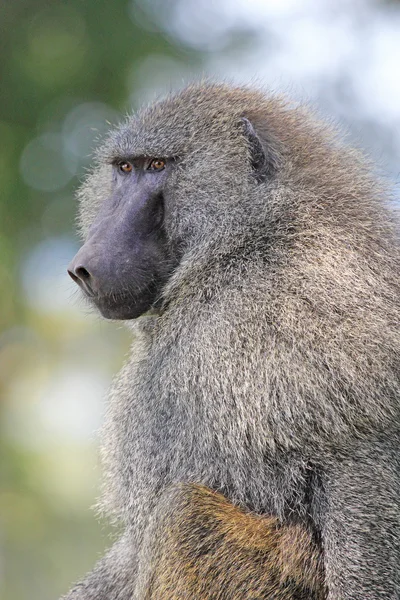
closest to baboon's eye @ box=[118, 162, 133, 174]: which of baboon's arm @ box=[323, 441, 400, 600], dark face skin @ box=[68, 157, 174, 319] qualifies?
dark face skin @ box=[68, 157, 174, 319]

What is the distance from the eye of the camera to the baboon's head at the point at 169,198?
11.6 ft

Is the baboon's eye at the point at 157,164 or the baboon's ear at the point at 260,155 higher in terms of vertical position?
the baboon's eye at the point at 157,164

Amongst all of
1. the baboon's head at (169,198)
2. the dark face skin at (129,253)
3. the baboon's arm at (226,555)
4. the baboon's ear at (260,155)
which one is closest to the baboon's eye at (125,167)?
the baboon's head at (169,198)

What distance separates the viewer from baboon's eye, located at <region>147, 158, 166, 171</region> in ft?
12.4

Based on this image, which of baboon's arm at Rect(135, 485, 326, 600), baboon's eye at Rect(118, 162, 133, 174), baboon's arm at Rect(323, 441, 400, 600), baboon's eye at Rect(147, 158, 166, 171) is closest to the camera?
baboon's arm at Rect(323, 441, 400, 600)

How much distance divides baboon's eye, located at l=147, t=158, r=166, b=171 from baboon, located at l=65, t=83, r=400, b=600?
0.03ft

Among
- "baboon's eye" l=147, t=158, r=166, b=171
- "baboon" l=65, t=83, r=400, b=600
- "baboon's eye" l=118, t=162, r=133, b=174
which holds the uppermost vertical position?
"baboon's eye" l=118, t=162, r=133, b=174

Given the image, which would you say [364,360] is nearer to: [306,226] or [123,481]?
[306,226]

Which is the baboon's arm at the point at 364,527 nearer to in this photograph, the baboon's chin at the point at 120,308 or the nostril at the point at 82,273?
the baboon's chin at the point at 120,308

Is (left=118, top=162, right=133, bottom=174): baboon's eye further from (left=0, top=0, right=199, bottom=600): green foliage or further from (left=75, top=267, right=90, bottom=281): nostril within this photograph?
(left=0, top=0, right=199, bottom=600): green foliage

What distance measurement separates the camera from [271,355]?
122 inches

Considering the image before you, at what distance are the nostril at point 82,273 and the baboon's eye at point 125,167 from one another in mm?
675

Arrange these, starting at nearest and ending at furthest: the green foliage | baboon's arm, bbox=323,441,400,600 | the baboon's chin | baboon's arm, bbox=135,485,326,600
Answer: baboon's arm, bbox=323,441,400,600 < baboon's arm, bbox=135,485,326,600 < the baboon's chin < the green foliage

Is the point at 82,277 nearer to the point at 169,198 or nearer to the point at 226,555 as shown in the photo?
the point at 169,198
